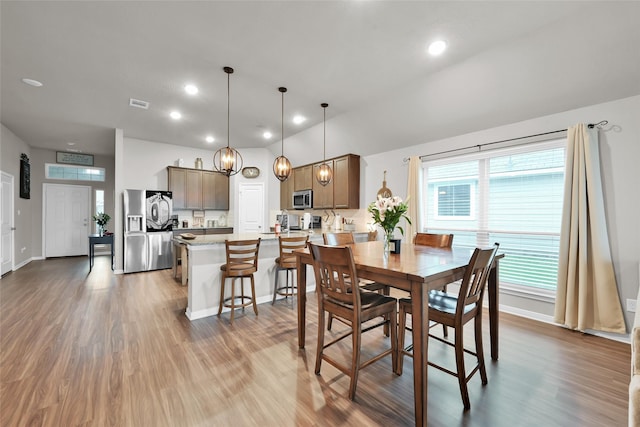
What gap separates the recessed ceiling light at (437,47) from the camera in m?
2.61

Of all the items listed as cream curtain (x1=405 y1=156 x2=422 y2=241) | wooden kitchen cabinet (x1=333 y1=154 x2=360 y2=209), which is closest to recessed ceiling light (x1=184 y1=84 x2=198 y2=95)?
wooden kitchen cabinet (x1=333 y1=154 x2=360 y2=209)

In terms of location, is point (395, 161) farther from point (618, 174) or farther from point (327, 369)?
point (327, 369)

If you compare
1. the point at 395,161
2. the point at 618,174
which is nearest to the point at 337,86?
the point at 395,161

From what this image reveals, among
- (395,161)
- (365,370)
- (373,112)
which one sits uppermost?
(373,112)

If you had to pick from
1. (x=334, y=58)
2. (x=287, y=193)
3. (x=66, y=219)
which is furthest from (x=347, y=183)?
(x=66, y=219)

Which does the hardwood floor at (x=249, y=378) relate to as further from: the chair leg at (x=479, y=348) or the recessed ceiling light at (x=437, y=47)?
the recessed ceiling light at (x=437, y=47)

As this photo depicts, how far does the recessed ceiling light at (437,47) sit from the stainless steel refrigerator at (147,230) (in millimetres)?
5606

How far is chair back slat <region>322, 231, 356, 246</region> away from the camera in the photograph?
2912 millimetres

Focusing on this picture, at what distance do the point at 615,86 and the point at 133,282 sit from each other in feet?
23.3

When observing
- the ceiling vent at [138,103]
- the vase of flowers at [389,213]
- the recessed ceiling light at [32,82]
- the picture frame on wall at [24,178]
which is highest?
the ceiling vent at [138,103]

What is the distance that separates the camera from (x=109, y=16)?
2312mm

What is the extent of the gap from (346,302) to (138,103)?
437cm

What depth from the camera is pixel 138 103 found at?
4133 millimetres

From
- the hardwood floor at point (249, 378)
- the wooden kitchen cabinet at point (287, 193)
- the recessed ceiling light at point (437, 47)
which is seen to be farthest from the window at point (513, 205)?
the wooden kitchen cabinet at point (287, 193)
